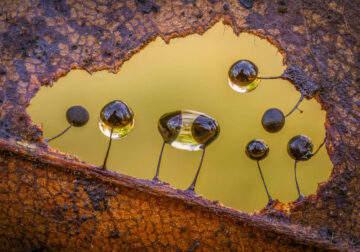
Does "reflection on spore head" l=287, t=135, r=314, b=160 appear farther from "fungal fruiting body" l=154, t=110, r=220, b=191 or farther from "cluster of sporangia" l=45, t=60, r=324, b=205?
"fungal fruiting body" l=154, t=110, r=220, b=191

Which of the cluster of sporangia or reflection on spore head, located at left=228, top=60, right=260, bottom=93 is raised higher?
reflection on spore head, located at left=228, top=60, right=260, bottom=93

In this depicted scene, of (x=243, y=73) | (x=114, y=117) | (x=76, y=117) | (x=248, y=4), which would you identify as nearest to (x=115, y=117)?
(x=114, y=117)

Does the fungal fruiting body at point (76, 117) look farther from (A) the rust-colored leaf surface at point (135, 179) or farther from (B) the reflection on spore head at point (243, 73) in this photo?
(B) the reflection on spore head at point (243, 73)

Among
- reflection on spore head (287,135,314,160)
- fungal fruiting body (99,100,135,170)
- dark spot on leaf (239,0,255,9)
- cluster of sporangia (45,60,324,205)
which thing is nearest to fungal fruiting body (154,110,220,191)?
cluster of sporangia (45,60,324,205)

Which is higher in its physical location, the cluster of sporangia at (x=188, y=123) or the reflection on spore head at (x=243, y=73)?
the reflection on spore head at (x=243, y=73)

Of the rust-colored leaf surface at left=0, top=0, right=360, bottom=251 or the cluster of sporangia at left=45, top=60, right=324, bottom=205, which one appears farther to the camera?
the cluster of sporangia at left=45, top=60, right=324, bottom=205

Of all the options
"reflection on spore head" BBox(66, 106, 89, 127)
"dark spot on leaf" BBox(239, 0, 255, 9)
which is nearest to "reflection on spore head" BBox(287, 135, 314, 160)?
"dark spot on leaf" BBox(239, 0, 255, 9)

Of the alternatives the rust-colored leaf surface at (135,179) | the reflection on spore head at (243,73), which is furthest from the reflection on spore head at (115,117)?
the reflection on spore head at (243,73)

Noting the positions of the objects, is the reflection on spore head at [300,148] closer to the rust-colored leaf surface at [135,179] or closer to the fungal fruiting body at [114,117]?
the rust-colored leaf surface at [135,179]

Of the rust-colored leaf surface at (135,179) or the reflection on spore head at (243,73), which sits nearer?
the rust-colored leaf surface at (135,179)
